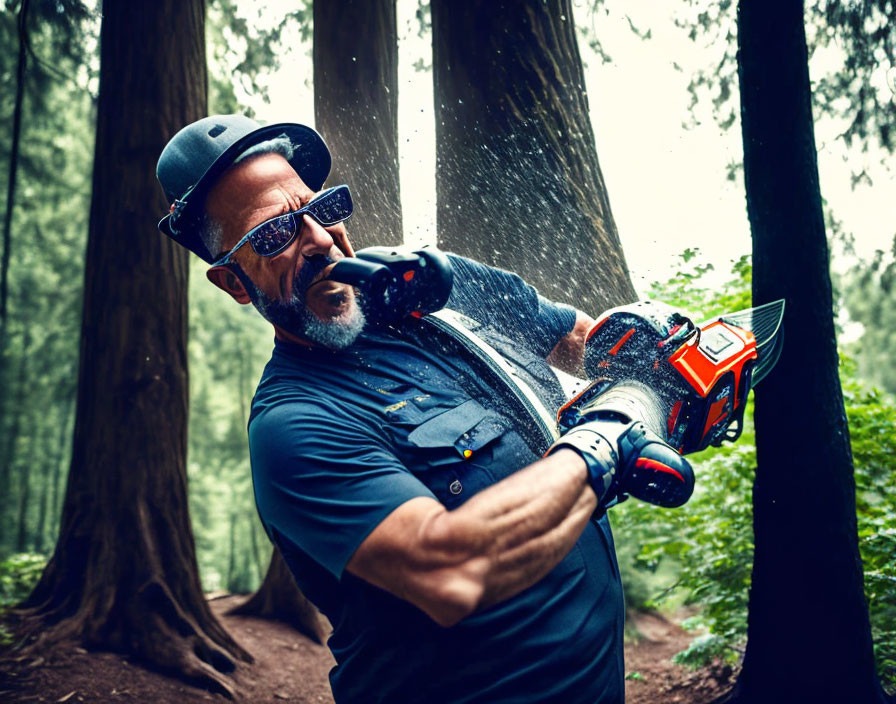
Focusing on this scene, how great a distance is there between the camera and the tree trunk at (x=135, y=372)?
195 inches

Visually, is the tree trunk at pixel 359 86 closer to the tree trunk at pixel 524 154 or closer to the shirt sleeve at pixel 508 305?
the tree trunk at pixel 524 154

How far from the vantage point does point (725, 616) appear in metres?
4.30

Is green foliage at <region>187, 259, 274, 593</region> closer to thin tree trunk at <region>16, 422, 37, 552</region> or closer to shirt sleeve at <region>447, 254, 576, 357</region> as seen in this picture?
thin tree trunk at <region>16, 422, 37, 552</region>

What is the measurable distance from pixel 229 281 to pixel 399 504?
1.20 meters

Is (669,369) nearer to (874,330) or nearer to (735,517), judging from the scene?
(735,517)

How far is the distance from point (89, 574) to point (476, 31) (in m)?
4.49

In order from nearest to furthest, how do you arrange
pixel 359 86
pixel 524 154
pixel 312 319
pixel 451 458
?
pixel 451 458, pixel 312 319, pixel 524 154, pixel 359 86

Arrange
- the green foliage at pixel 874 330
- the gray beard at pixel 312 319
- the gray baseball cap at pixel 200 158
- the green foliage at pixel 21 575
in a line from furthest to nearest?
1. the green foliage at pixel 874 330
2. the green foliage at pixel 21 575
3. the gray baseball cap at pixel 200 158
4. the gray beard at pixel 312 319

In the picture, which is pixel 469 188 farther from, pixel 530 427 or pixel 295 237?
pixel 530 427

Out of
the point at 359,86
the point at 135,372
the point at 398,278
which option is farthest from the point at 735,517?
the point at 135,372

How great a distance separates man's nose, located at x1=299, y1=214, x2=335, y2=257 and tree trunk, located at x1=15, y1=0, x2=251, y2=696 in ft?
11.4

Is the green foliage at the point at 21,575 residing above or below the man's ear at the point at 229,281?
below

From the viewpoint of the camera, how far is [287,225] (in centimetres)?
216

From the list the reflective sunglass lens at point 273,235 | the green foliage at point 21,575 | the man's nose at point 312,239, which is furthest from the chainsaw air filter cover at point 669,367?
the green foliage at point 21,575
